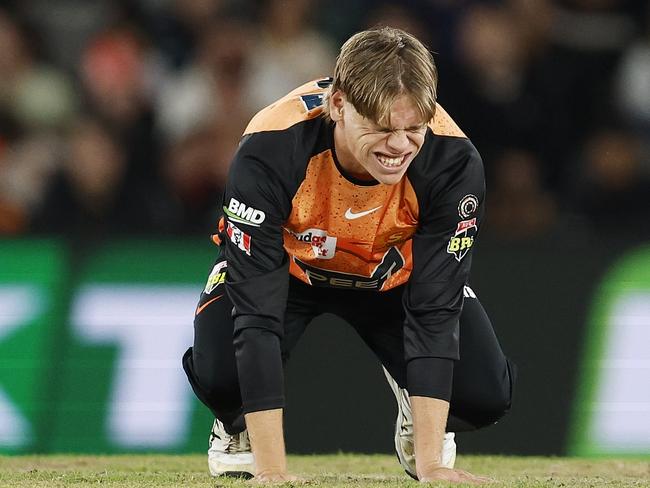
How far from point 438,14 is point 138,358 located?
349cm

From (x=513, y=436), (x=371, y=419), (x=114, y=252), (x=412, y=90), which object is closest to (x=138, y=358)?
(x=114, y=252)

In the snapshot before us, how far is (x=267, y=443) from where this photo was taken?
428 cm

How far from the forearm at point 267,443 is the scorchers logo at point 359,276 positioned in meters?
0.78

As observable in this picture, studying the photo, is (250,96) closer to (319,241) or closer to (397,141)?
(319,241)

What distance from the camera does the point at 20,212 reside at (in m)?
8.16

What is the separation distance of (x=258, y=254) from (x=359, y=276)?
606mm

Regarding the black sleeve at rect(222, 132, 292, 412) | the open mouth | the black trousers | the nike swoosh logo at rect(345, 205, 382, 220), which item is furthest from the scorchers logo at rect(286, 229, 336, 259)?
the open mouth

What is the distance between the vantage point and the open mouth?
418 centimetres

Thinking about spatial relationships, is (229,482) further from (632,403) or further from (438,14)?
(438,14)

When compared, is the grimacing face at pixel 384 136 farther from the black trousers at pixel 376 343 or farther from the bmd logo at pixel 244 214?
the black trousers at pixel 376 343

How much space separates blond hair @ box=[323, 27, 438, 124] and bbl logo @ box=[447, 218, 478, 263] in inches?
20.4

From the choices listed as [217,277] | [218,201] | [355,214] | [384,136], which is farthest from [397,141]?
[218,201]

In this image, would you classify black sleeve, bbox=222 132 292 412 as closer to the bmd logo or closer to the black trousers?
the bmd logo

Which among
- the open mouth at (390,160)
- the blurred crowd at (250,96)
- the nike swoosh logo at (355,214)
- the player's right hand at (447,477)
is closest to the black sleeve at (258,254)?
the nike swoosh logo at (355,214)
